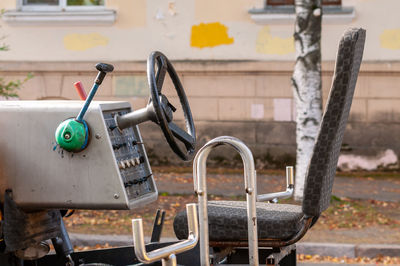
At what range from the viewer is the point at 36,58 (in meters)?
13.9

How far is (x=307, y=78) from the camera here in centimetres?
968

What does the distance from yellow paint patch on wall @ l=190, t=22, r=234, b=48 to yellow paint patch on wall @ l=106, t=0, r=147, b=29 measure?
35.2 inches

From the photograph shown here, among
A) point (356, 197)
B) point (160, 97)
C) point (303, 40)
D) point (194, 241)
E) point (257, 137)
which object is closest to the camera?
point (194, 241)

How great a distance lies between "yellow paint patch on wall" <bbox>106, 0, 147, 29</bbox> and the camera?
44.6 feet

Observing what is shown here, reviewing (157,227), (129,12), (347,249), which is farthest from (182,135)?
(129,12)

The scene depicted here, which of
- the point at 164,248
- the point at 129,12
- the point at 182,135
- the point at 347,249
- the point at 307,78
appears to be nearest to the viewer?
the point at 164,248

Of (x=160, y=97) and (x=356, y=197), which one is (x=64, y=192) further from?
(x=356, y=197)

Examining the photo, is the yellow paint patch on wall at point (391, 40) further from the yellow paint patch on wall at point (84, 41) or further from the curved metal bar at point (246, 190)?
the curved metal bar at point (246, 190)

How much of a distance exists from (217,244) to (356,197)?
274 inches

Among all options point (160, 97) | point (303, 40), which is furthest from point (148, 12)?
point (160, 97)

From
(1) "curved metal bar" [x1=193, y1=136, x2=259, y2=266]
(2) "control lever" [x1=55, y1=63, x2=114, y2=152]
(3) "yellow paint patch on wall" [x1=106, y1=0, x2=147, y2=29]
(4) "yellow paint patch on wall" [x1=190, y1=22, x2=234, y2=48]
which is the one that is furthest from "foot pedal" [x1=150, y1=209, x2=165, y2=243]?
(3) "yellow paint patch on wall" [x1=106, y1=0, x2=147, y2=29]

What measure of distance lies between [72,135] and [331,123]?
1037 millimetres

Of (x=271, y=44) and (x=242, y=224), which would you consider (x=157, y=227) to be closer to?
(x=242, y=224)

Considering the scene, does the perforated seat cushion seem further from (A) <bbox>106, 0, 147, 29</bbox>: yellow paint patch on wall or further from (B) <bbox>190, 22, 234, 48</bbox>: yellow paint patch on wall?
(A) <bbox>106, 0, 147, 29</bbox>: yellow paint patch on wall
